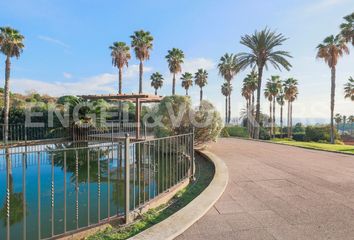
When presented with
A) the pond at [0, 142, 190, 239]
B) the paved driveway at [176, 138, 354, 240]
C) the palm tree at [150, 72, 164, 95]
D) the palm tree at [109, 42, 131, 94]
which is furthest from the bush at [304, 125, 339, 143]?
the pond at [0, 142, 190, 239]

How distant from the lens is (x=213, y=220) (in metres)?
3.29

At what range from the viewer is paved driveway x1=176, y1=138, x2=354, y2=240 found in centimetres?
291

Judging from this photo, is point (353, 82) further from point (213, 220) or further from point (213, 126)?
point (213, 220)

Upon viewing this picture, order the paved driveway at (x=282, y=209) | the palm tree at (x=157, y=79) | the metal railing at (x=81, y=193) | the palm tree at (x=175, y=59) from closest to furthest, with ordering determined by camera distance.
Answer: the paved driveway at (x=282, y=209)
the metal railing at (x=81, y=193)
the palm tree at (x=175, y=59)
the palm tree at (x=157, y=79)

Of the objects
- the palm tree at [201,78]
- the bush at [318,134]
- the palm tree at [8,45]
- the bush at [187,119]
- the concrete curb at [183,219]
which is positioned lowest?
the bush at [318,134]

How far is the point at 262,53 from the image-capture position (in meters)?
22.0

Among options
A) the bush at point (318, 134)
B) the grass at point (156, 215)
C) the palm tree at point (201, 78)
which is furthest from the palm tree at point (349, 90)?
the grass at point (156, 215)

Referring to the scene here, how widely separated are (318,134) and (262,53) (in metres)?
16.9

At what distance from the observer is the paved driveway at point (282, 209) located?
2.91m

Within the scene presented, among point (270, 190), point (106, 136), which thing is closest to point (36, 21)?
point (106, 136)

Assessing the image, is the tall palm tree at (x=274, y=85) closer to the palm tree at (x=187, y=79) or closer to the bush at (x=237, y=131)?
the palm tree at (x=187, y=79)

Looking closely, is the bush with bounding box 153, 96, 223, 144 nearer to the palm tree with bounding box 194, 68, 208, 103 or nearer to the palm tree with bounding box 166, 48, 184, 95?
the palm tree with bounding box 166, 48, 184, 95

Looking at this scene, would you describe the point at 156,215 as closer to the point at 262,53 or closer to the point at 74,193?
the point at 74,193

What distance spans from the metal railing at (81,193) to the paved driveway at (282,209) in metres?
1.20
